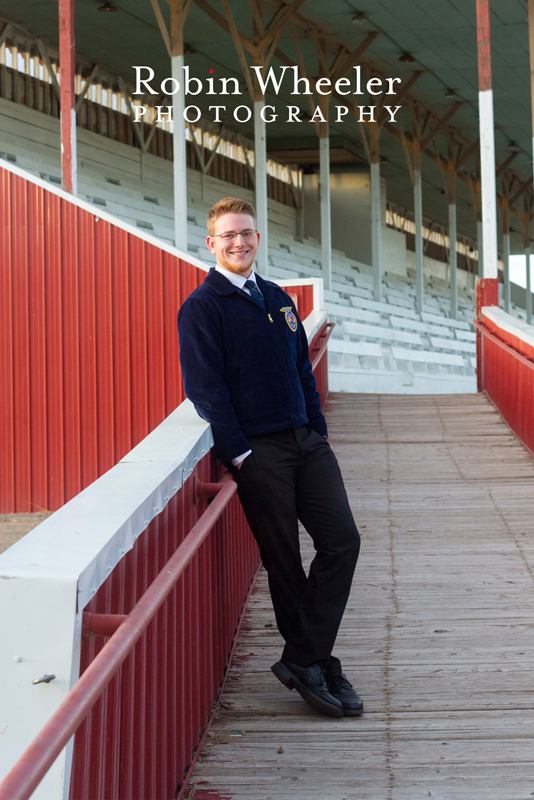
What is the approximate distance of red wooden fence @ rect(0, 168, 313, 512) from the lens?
9.17 metres

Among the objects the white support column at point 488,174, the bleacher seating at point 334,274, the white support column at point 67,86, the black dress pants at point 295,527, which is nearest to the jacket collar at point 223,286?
the black dress pants at point 295,527

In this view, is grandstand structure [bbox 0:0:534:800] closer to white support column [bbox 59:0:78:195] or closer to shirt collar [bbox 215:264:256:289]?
white support column [bbox 59:0:78:195]

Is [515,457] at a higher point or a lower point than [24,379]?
lower

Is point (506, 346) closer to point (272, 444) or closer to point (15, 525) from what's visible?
point (15, 525)

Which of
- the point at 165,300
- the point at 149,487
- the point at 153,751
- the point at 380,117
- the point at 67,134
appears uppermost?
the point at 380,117

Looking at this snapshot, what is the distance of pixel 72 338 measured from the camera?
922 centimetres

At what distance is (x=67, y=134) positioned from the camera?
31.6 ft

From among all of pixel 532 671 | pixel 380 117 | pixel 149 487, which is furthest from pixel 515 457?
pixel 380 117

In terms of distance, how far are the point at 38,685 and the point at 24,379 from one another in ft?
26.2

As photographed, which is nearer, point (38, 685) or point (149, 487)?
point (38, 685)

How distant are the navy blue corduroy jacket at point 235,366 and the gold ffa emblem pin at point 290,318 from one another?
41 millimetres

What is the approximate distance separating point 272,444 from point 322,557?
395 mm

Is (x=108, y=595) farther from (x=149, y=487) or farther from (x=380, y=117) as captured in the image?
(x=380, y=117)

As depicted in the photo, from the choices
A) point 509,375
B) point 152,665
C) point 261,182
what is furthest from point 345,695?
point 261,182
